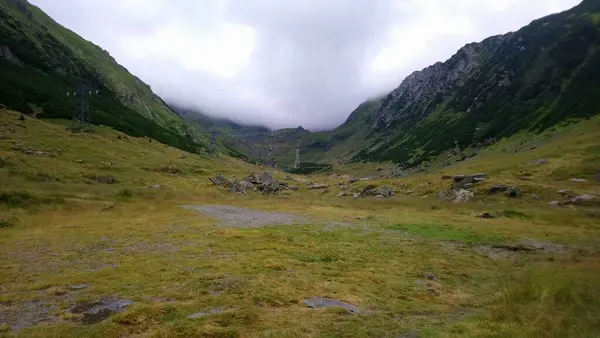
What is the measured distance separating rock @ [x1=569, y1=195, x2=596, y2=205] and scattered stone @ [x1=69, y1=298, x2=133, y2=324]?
57207 mm

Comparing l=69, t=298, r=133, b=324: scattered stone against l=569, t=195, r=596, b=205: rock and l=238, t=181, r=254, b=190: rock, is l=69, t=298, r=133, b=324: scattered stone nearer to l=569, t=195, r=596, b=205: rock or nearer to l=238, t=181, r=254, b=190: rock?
l=569, t=195, r=596, b=205: rock

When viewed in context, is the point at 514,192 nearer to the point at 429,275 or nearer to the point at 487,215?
the point at 487,215

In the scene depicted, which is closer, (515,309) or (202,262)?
(515,309)

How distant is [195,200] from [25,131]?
53.8 meters

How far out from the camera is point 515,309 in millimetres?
13656

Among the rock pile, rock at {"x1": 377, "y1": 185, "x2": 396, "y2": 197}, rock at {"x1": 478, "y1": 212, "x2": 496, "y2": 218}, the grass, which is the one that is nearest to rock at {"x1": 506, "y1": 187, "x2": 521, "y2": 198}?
the grass

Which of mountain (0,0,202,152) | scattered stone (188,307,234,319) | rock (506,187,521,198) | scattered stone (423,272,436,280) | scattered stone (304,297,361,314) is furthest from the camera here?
mountain (0,0,202,152)

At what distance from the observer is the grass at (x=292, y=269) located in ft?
42.9

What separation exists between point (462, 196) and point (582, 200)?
16689mm

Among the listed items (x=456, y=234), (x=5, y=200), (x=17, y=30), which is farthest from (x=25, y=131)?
(x=17, y=30)

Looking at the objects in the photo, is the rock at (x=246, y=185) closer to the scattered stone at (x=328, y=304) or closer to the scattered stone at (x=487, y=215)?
the scattered stone at (x=487, y=215)

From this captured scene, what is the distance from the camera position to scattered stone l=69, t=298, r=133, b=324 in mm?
13719

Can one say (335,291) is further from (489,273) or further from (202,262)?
(489,273)

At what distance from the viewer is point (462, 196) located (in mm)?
64875
